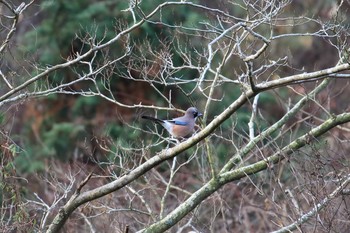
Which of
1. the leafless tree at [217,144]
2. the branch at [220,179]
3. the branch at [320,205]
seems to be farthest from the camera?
the branch at [220,179]

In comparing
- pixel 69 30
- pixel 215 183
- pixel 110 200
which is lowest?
pixel 215 183

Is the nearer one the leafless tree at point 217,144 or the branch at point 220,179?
the leafless tree at point 217,144

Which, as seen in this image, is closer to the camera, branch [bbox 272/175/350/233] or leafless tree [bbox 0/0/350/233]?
branch [bbox 272/175/350/233]

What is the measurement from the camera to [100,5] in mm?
18297

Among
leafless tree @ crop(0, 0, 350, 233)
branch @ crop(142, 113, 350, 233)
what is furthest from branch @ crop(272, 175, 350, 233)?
branch @ crop(142, 113, 350, 233)

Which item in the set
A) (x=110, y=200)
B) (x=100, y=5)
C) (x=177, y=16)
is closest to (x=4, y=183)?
(x=110, y=200)

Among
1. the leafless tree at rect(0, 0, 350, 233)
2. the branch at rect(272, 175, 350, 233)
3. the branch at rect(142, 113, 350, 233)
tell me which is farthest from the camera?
A: the branch at rect(142, 113, 350, 233)

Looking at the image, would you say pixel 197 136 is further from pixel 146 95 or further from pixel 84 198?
pixel 146 95

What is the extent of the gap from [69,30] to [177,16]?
2.90 meters

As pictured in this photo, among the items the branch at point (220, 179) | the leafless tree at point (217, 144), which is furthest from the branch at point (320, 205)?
the branch at point (220, 179)

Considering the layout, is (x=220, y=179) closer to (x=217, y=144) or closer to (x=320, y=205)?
(x=320, y=205)

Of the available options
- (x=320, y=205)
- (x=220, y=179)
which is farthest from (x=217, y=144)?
(x=320, y=205)

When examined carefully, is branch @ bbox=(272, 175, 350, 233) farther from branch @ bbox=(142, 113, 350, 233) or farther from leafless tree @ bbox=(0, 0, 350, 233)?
branch @ bbox=(142, 113, 350, 233)

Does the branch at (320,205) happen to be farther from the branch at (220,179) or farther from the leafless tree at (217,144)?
the branch at (220,179)
